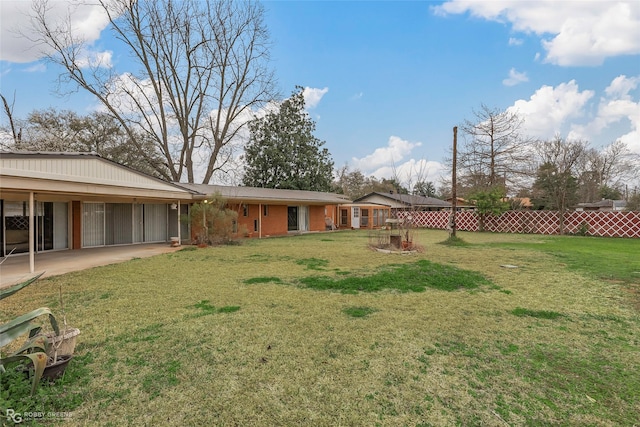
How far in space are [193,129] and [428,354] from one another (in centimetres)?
2282

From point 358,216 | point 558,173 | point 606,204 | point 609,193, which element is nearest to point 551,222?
point 558,173

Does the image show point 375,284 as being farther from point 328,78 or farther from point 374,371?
point 328,78

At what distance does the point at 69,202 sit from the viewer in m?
11.5

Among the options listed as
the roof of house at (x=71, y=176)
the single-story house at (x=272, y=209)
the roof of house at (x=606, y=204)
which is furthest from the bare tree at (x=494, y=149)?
the roof of house at (x=71, y=176)

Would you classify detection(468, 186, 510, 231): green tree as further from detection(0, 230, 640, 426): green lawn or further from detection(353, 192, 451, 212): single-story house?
detection(0, 230, 640, 426): green lawn

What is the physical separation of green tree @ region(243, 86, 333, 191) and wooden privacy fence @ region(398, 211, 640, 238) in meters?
10.9

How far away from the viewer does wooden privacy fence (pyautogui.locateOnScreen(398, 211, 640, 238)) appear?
1630 centimetres

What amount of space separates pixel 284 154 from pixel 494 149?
628 inches

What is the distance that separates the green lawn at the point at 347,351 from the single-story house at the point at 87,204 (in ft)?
8.62

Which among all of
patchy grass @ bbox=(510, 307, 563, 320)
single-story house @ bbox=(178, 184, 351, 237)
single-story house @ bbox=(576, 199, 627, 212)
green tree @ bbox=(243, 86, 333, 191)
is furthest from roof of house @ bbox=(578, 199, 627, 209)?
patchy grass @ bbox=(510, 307, 563, 320)

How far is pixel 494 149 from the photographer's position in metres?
21.9

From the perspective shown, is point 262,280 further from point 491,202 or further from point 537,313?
point 491,202

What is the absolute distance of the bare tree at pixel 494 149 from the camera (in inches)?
837

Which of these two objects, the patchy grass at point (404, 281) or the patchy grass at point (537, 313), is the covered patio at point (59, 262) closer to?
the patchy grass at point (404, 281)
